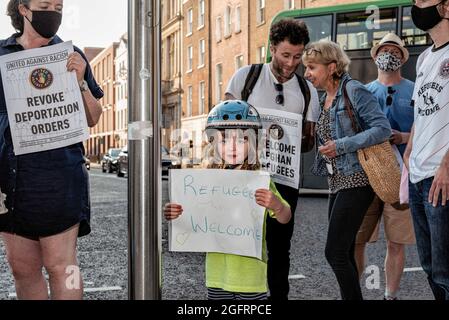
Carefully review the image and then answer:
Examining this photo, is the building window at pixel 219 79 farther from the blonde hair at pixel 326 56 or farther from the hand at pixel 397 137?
the hand at pixel 397 137

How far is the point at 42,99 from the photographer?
2172 mm

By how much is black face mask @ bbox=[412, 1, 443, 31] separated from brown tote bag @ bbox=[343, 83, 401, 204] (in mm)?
449

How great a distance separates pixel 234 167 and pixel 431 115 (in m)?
0.73

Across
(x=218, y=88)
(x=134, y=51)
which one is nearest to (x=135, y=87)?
(x=134, y=51)

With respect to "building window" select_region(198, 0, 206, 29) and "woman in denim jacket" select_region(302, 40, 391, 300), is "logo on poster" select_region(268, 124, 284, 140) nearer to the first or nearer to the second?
"woman in denim jacket" select_region(302, 40, 391, 300)

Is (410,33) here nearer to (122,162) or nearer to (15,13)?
(122,162)

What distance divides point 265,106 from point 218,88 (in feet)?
0.70

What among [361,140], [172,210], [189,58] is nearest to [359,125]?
[361,140]

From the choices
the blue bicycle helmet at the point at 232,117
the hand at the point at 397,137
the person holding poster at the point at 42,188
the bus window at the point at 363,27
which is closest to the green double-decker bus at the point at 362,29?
the bus window at the point at 363,27

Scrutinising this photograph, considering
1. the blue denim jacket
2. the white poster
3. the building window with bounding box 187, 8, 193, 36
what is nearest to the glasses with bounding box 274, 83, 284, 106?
the white poster

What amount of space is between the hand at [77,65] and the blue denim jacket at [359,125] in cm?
109

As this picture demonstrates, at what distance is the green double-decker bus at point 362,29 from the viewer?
2840 mm

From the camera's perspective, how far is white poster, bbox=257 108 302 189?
2.61 meters

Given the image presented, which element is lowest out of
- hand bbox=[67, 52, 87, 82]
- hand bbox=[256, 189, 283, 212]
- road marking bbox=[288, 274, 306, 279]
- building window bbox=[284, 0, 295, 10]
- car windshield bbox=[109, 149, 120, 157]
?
road marking bbox=[288, 274, 306, 279]
